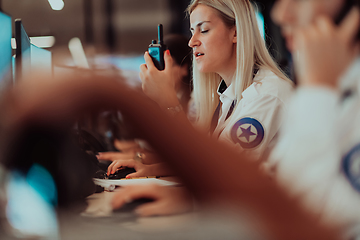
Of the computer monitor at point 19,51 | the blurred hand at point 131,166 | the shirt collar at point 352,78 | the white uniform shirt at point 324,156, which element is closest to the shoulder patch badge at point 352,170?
the white uniform shirt at point 324,156

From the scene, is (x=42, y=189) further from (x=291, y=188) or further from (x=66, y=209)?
(x=291, y=188)

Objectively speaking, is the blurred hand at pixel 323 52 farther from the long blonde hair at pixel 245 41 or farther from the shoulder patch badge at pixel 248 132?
the long blonde hair at pixel 245 41

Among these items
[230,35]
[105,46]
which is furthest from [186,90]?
[105,46]

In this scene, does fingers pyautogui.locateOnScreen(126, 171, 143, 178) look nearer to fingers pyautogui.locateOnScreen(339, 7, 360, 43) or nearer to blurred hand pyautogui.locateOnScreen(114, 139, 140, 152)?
blurred hand pyautogui.locateOnScreen(114, 139, 140, 152)

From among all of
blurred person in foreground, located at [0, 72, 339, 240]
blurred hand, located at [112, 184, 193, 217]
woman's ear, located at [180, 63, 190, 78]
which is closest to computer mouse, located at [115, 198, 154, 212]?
blurred hand, located at [112, 184, 193, 217]

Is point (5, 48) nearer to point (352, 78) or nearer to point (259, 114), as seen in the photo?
point (259, 114)

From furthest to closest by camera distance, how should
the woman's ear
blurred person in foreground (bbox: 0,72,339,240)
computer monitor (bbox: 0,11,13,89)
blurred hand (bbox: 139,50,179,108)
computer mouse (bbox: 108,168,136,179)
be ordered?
1. the woman's ear
2. computer mouse (bbox: 108,168,136,179)
3. computer monitor (bbox: 0,11,13,89)
4. blurred hand (bbox: 139,50,179,108)
5. blurred person in foreground (bbox: 0,72,339,240)

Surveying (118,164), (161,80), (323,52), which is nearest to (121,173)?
(118,164)

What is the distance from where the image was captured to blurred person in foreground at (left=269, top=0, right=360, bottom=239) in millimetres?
408

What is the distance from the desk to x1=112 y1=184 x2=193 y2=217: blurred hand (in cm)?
2

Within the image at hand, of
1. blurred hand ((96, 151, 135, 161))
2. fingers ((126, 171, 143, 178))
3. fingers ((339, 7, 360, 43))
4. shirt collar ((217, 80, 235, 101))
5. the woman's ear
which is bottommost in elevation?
fingers ((126, 171, 143, 178))

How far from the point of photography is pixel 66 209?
67cm

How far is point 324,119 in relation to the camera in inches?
16.6

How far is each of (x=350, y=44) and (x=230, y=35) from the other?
600mm
